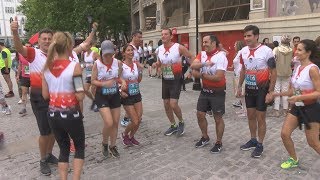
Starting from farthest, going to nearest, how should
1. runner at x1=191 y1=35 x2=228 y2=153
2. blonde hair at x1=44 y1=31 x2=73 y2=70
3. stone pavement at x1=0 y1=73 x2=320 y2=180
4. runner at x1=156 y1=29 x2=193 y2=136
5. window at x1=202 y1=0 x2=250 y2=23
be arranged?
1. window at x1=202 y1=0 x2=250 y2=23
2. runner at x1=156 y1=29 x2=193 y2=136
3. runner at x1=191 y1=35 x2=228 y2=153
4. stone pavement at x1=0 y1=73 x2=320 y2=180
5. blonde hair at x1=44 y1=31 x2=73 y2=70

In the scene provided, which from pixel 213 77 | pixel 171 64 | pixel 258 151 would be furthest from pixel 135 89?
pixel 258 151

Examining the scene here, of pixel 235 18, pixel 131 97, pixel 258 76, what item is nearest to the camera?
pixel 258 76

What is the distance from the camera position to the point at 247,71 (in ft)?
17.5

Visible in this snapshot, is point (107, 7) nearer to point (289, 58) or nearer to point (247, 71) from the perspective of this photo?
point (289, 58)

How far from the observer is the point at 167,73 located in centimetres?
641

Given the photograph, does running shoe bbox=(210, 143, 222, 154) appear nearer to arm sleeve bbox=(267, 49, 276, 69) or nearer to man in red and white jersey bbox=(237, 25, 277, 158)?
man in red and white jersey bbox=(237, 25, 277, 158)

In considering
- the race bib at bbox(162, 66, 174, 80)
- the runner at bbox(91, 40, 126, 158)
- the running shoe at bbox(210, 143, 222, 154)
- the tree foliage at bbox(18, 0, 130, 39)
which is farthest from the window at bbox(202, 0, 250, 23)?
the runner at bbox(91, 40, 126, 158)

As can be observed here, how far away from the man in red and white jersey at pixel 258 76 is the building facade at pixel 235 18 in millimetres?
9332

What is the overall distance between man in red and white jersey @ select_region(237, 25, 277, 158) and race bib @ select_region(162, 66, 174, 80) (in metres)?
1.48

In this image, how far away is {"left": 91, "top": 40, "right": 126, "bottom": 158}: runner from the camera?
521cm

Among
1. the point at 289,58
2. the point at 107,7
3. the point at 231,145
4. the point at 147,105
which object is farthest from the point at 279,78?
the point at 107,7

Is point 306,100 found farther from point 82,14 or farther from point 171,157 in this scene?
point 82,14

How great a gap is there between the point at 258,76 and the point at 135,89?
205cm

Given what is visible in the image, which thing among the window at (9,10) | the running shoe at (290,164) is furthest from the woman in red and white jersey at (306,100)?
the window at (9,10)
